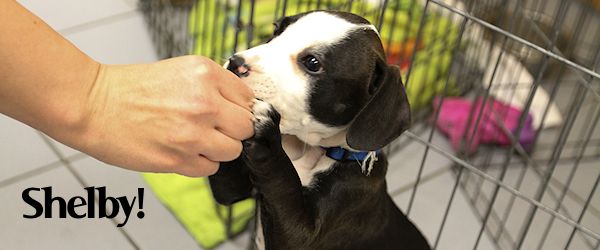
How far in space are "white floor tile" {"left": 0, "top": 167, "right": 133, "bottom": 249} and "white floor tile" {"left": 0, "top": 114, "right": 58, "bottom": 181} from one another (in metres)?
0.08

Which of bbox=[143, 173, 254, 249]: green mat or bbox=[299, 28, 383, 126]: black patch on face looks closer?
bbox=[299, 28, 383, 126]: black patch on face

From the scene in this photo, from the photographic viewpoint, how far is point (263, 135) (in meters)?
1.08

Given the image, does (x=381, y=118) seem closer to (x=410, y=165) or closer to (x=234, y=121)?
(x=234, y=121)

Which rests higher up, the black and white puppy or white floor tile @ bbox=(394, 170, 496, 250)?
the black and white puppy

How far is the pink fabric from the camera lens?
2.26m

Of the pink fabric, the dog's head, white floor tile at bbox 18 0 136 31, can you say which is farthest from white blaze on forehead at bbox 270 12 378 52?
white floor tile at bbox 18 0 136 31

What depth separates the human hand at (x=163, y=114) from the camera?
3.18ft

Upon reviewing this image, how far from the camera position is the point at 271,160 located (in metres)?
1.13

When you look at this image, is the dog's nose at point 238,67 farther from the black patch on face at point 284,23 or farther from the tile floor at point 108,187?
the tile floor at point 108,187

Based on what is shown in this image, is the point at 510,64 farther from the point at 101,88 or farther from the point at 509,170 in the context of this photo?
the point at 101,88

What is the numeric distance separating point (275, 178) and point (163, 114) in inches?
10.4

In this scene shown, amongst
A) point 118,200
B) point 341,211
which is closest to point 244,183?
point 341,211

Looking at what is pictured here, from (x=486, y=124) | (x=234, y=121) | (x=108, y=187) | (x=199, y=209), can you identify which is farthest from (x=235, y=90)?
(x=486, y=124)

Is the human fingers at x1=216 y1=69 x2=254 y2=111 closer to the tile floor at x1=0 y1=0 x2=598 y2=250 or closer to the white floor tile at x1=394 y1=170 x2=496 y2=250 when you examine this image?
the tile floor at x1=0 y1=0 x2=598 y2=250
